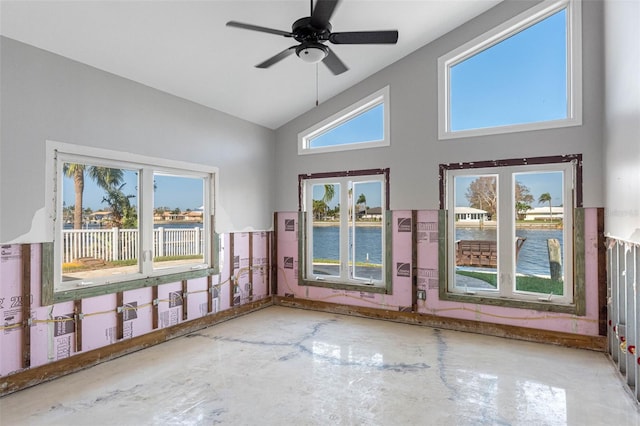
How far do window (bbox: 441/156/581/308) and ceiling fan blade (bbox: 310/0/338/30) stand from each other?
279cm

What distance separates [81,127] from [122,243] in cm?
132

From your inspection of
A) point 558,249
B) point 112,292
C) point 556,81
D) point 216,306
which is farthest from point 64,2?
point 558,249

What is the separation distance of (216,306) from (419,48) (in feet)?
15.4

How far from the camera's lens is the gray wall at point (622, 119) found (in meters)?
2.76

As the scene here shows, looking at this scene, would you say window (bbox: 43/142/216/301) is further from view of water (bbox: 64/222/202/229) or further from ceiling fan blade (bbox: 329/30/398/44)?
ceiling fan blade (bbox: 329/30/398/44)

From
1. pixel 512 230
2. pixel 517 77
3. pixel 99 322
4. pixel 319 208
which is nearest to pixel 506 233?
pixel 512 230

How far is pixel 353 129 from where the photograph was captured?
5566mm

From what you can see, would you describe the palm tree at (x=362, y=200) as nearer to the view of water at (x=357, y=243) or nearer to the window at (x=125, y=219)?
the view of water at (x=357, y=243)

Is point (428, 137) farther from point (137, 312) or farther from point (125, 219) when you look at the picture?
point (137, 312)

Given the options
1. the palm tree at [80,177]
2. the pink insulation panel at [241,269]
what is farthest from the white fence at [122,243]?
the pink insulation panel at [241,269]

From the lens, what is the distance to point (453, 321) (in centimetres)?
471

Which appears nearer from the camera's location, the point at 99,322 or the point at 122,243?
the point at 99,322

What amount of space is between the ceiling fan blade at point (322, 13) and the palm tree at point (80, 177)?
2.79m

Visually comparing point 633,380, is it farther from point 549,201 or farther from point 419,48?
point 419,48
